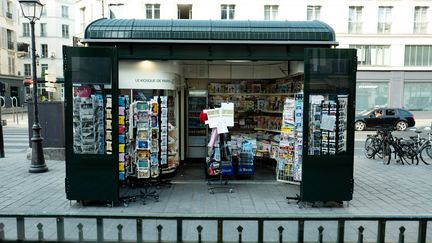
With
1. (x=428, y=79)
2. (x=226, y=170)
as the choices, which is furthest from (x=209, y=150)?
(x=428, y=79)

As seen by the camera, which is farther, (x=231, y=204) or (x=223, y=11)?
(x=223, y=11)

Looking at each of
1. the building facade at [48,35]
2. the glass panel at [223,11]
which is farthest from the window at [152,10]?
the building facade at [48,35]

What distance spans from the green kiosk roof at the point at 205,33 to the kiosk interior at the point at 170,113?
62 millimetres

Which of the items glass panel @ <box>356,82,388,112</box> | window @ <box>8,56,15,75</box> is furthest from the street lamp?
window @ <box>8,56,15,75</box>

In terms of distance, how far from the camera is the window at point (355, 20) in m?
27.4

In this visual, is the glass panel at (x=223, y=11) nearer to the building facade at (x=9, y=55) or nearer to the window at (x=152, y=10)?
the window at (x=152, y=10)

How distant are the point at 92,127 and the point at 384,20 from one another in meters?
28.8

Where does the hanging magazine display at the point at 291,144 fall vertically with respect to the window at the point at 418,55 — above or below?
below

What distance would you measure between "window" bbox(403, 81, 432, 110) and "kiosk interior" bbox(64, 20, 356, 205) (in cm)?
2400

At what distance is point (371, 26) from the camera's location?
27375 millimetres

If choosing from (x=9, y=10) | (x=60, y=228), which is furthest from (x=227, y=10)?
(x=9, y=10)

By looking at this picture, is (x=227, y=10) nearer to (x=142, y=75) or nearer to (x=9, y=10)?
(x=142, y=75)

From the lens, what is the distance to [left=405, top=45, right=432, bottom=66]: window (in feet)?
90.6

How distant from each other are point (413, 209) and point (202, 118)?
15.4 feet
